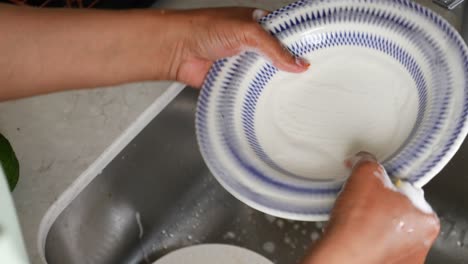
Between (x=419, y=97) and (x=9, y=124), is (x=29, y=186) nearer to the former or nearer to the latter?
(x=9, y=124)

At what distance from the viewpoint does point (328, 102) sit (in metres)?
0.64

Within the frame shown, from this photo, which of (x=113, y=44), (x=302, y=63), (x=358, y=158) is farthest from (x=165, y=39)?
(x=358, y=158)

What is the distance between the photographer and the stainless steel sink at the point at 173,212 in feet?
2.53

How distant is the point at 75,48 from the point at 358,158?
0.33 metres

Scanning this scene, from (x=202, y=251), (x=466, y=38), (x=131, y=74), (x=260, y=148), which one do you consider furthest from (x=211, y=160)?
(x=466, y=38)

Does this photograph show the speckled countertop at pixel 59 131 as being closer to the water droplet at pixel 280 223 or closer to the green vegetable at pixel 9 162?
the green vegetable at pixel 9 162

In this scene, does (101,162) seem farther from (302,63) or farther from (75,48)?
(302,63)

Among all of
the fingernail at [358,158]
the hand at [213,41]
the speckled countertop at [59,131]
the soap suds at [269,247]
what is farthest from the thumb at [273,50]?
the soap suds at [269,247]

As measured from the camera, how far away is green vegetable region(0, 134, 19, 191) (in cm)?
68

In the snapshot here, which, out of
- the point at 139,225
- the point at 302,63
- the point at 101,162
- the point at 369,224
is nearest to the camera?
the point at 369,224

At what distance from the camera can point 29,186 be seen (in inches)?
28.1

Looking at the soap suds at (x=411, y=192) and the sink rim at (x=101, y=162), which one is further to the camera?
the sink rim at (x=101, y=162)

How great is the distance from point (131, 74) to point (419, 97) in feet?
1.08

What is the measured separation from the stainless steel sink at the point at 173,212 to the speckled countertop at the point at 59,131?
0.03m
